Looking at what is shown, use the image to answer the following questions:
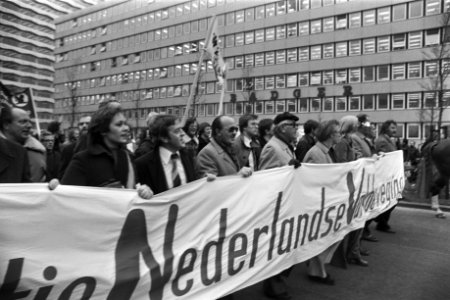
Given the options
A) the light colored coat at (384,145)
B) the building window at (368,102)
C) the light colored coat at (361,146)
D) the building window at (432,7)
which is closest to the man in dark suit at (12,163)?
the light colored coat at (361,146)

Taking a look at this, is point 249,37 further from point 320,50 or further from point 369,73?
point 369,73

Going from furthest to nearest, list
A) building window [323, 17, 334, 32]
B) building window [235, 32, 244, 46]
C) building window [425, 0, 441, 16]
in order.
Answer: building window [235, 32, 244, 46] → building window [323, 17, 334, 32] → building window [425, 0, 441, 16]

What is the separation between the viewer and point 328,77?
43.3 m

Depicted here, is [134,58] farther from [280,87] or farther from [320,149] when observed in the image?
[320,149]

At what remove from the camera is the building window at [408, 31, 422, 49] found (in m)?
38.1

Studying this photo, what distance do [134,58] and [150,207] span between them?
201ft

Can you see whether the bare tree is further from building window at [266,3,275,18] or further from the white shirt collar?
building window at [266,3,275,18]

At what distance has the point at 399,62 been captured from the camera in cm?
3912

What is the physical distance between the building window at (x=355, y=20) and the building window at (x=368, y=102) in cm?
739

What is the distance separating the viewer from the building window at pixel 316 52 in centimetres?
4394

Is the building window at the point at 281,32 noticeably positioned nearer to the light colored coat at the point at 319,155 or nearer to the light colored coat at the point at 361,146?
the light colored coat at the point at 361,146

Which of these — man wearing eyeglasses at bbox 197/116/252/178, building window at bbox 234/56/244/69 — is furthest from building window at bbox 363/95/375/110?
man wearing eyeglasses at bbox 197/116/252/178

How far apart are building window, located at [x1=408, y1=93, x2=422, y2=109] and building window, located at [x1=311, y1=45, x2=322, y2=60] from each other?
10.3 metres

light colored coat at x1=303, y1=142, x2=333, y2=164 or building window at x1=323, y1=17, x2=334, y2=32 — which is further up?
building window at x1=323, y1=17, x2=334, y2=32
